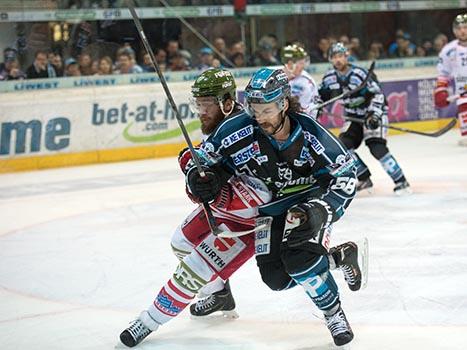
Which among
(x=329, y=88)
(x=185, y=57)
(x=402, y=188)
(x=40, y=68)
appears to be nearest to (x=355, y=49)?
(x=185, y=57)

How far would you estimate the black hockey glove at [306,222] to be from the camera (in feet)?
9.93

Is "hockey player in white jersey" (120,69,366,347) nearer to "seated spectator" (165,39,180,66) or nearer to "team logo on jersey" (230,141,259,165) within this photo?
"team logo on jersey" (230,141,259,165)

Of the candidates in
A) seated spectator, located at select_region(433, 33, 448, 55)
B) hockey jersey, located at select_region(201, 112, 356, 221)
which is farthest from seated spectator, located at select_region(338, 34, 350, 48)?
hockey jersey, located at select_region(201, 112, 356, 221)

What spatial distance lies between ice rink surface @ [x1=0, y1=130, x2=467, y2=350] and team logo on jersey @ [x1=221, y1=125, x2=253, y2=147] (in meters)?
0.71

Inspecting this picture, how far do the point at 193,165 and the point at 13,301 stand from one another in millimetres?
1261

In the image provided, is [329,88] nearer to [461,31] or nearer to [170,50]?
[461,31]

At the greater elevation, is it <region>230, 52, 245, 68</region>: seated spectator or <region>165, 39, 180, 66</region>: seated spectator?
<region>165, 39, 180, 66</region>: seated spectator

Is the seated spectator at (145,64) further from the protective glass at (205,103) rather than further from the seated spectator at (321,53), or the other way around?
the protective glass at (205,103)

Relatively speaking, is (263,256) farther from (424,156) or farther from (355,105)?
(424,156)

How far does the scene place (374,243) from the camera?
196 inches

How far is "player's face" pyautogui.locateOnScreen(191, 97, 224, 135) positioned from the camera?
3.44m

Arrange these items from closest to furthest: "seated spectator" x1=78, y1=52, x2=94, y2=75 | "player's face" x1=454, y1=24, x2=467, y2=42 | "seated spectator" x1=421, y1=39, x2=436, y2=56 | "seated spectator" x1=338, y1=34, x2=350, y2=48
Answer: "player's face" x1=454, y1=24, x2=467, y2=42, "seated spectator" x1=78, y1=52, x2=94, y2=75, "seated spectator" x1=338, y1=34, x2=350, y2=48, "seated spectator" x1=421, y1=39, x2=436, y2=56

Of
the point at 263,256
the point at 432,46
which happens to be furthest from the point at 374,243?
the point at 432,46

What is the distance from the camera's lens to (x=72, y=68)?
921 cm
